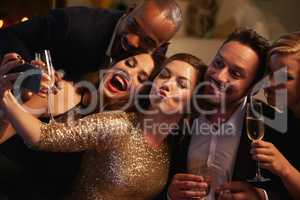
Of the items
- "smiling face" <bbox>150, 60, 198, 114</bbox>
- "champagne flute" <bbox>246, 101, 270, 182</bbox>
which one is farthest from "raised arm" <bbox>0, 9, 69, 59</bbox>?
"champagne flute" <bbox>246, 101, 270, 182</bbox>

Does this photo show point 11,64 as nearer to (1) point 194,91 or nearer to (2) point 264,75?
(1) point 194,91

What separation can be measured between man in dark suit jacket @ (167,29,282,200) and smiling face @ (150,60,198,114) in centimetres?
7

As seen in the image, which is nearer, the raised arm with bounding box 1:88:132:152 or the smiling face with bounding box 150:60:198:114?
the raised arm with bounding box 1:88:132:152

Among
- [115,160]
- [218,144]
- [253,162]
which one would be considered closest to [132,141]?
[115,160]

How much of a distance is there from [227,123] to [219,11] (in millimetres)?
1561

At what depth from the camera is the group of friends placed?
1346 millimetres

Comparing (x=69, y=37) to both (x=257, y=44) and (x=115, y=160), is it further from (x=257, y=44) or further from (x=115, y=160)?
(x=257, y=44)

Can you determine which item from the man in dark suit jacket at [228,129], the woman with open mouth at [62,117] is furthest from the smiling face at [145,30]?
the man in dark suit jacket at [228,129]

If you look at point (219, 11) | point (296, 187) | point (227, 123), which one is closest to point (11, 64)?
point (227, 123)

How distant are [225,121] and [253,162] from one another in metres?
0.17

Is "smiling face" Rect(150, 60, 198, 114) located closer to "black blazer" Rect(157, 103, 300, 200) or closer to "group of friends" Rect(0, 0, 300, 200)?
"group of friends" Rect(0, 0, 300, 200)

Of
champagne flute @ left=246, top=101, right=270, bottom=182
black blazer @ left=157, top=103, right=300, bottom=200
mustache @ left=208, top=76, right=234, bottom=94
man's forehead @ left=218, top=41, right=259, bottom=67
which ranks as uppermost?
man's forehead @ left=218, top=41, right=259, bottom=67

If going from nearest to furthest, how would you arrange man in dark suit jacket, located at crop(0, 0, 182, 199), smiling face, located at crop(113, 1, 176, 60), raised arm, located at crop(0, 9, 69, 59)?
1. man in dark suit jacket, located at crop(0, 0, 182, 199)
2. smiling face, located at crop(113, 1, 176, 60)
3. raised arm, located at crop(0, 9, 69, 59)

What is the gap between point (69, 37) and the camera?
171 cm
